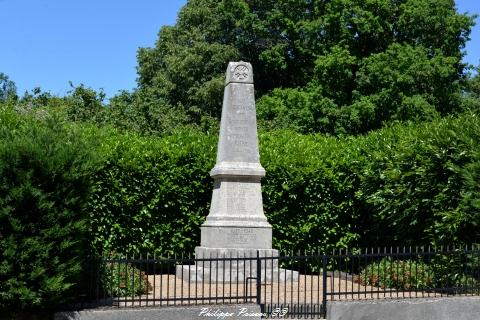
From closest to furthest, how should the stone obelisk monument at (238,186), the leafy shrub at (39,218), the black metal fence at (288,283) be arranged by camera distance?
the leafy shrub at (39,218) < the black metal fence at (288,283) < the stone obelisk monument at (238,186)

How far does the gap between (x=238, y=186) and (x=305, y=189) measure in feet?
9.32

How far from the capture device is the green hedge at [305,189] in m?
14.3

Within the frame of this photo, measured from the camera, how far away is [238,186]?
50.1 ft

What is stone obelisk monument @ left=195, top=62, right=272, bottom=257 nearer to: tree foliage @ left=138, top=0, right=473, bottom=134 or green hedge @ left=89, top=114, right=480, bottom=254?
green hedge @ left=89, top=114, right=480, bottom=254

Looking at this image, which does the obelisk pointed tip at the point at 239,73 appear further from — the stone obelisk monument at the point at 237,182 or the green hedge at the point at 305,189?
the green hedge at the point at 305,189

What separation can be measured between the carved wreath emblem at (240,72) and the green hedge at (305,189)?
243cm

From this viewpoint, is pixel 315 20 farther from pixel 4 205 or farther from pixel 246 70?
pixel 4 205

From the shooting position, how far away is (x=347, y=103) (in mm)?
29156

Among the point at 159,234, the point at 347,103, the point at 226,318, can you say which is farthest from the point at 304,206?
the point at 347,103

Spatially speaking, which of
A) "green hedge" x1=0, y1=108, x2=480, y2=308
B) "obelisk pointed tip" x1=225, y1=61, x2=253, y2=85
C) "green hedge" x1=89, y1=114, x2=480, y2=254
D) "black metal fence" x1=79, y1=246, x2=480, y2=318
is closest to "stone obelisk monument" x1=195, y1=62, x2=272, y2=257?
"obelisk pointed tip" x1=225, y1=61, x2=253, y2=85

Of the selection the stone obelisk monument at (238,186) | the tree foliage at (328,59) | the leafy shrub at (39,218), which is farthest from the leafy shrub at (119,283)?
the tree foliage at (328,59)

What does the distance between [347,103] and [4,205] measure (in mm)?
21519

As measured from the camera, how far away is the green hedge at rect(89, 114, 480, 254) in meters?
14.3

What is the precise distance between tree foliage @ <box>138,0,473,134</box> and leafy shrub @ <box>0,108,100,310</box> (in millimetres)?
17912
